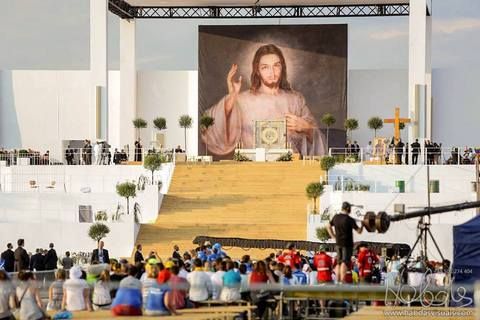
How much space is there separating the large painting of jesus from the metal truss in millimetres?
508

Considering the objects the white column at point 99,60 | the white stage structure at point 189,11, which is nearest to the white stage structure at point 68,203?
the white column at point 99,60

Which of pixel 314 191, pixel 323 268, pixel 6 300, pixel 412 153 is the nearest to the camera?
pixel 6 300

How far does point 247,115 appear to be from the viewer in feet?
160

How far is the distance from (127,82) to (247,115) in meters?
4.24

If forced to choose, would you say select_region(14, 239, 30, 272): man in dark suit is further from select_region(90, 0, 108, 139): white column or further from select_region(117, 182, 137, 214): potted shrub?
select_region(90, 0, 108, 139): white column

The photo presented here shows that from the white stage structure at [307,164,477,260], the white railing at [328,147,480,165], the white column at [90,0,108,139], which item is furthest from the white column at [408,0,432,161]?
the white column at [90,0,108,139]

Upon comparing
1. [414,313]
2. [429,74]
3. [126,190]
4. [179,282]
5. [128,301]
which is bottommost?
[414,313]

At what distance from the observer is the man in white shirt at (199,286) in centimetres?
1677

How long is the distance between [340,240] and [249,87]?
33846 millimetres

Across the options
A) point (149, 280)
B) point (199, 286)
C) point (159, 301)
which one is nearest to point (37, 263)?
point (199, 286)

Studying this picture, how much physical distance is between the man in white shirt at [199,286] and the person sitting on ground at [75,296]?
1210 millimetres

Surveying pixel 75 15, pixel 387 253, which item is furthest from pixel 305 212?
pixel 75 15

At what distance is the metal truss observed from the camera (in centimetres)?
4775

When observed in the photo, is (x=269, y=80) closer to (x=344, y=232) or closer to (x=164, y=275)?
(x=164, y=275)
